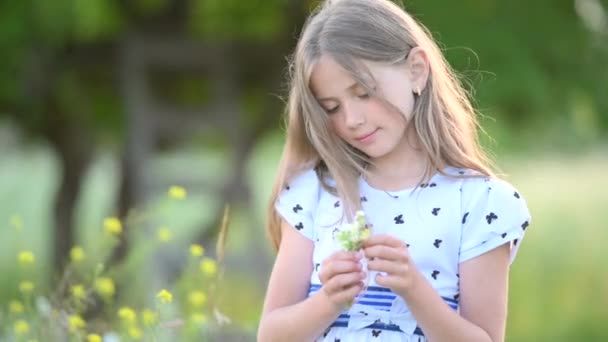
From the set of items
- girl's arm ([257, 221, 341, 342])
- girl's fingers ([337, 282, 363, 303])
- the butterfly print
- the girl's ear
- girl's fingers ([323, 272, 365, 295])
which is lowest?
girl's arm ([257, 221, 341, 342])

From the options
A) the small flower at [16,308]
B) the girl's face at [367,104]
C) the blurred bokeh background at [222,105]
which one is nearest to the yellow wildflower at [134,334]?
the small flower at [16,308]

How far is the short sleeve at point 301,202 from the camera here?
8.68 ft

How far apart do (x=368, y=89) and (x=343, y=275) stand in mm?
391

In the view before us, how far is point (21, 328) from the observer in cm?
357

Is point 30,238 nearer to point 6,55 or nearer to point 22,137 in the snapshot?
point 22,137

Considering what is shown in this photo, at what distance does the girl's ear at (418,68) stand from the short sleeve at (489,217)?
0.23 m

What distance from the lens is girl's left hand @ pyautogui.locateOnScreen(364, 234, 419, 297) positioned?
2.31m

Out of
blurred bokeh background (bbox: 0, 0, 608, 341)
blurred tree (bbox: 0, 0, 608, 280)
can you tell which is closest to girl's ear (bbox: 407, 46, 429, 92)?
blurred bokeh background (bbox: 0, 0, 608, 341)

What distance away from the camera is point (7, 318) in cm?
398

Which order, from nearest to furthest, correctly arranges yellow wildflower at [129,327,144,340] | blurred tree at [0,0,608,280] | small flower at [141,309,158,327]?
small flower at [141,309,158,327]
yellow wildflower at [129,327,144,340]
blurred tree at [0,0,608,280]

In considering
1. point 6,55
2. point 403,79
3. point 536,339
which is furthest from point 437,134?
point 536,339

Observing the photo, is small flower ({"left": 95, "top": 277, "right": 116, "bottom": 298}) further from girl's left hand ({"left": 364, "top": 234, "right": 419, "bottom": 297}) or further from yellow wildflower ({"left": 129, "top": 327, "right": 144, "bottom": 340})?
girl's left hand ({"left": 364, "top": 234, "right": 419, "bottom": 297})

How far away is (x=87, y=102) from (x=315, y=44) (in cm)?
763

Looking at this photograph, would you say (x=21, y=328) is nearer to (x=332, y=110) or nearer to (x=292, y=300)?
(x=292, y=300)
